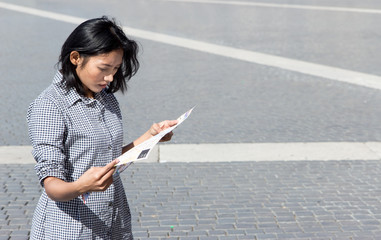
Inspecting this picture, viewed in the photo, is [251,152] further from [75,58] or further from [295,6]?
[295,6]

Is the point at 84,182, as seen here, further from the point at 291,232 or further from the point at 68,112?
the point at 291,232

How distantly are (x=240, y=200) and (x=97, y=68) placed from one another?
2675mm

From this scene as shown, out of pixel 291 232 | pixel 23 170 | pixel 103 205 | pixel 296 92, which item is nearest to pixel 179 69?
pixel 296 92

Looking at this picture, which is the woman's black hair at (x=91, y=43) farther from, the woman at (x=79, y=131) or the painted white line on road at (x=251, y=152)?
the painted white line on road at (x=251, y=152)

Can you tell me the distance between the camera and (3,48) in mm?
10953

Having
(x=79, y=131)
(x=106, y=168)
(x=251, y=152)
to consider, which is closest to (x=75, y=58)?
(x=79, y=131)

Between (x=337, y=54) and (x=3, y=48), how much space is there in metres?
6.22

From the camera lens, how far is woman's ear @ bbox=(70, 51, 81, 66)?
217cm

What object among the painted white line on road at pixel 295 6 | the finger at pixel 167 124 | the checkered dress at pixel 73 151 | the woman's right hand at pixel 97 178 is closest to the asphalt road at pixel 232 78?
the painted white line on road at pixel 295 6

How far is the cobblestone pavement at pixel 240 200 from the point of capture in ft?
13.5

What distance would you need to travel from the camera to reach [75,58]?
2.18 metres

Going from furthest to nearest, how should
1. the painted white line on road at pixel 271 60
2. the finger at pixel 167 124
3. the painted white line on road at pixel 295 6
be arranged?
the painted white line on road at pixel 295 6 → the painted white line on road at pixel 271 60 → the finger at pixel 167 124

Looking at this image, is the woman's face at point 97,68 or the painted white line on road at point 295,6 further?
the painted white line on road at point 295,6

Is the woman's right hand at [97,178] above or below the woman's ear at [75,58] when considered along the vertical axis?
below
